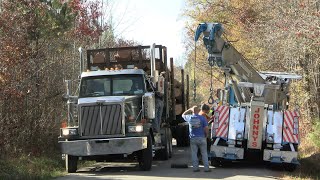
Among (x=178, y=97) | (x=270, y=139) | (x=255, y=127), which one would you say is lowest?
(x=270, y=139)

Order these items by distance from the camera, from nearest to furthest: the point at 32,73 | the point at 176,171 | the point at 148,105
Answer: the point at 176,171
the point at 148,105
the point at 32,73

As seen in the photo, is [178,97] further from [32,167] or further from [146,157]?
[32,167]

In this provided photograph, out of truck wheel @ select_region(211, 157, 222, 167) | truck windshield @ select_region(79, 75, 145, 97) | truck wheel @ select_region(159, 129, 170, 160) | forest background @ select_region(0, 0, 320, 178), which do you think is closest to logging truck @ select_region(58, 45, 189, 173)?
truck windshield @ select_region(79, 75, 145, 97)

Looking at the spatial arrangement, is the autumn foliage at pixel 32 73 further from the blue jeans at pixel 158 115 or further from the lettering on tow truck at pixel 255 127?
the lettering on tow truck at pixel 255 127

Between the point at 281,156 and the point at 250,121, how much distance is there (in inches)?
48.2

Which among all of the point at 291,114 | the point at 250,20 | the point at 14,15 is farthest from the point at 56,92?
the point at 250,20

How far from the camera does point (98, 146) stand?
13.6 meters

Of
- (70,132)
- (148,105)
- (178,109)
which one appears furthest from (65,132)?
(178,109)

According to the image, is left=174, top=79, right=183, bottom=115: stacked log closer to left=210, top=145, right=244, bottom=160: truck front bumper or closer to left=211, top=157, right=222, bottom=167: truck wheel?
left=211, top=157, right=222, bottom=167: truck wheel

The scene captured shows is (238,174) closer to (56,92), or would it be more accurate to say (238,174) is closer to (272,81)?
(272,81)

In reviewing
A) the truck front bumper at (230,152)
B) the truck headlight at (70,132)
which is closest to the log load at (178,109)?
the truck front bumper at (230,152)

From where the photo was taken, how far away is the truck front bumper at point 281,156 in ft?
45.0

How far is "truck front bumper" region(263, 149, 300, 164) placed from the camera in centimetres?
1371

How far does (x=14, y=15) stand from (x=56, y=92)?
3.58 m
